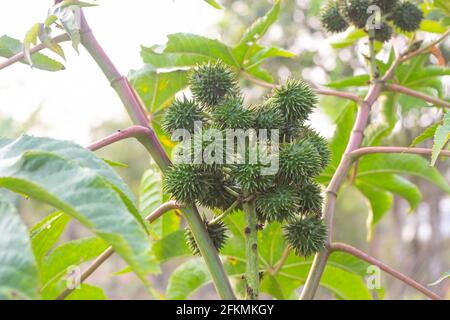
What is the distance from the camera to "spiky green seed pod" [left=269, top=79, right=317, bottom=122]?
3.86 feet

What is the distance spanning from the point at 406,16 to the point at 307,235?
89 centimetres

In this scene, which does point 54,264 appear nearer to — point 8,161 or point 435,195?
point 8,161

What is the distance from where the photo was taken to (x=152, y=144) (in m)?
1.15

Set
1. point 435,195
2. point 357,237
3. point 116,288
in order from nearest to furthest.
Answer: point 435,195 < point 357,237 < point 116,288

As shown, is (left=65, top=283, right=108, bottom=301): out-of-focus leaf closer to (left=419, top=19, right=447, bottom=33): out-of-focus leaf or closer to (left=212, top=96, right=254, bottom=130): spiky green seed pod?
(left=212, top=96, right=254, bottom=130): spiky green seed pod

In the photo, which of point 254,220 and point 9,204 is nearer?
point 9,204

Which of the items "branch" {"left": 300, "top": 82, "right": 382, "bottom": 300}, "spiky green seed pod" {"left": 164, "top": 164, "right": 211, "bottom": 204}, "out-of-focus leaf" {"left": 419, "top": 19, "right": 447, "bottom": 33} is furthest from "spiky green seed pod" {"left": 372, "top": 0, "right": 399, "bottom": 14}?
"spiky green seed pod" {"left": 164, "top": 164, "right": 211, "bottom": 204}

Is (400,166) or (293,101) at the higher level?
(293,101)

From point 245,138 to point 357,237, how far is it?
16.6m

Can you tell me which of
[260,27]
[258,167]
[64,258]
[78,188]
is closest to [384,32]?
[260,27]

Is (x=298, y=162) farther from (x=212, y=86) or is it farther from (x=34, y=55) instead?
(x=34, y=55)

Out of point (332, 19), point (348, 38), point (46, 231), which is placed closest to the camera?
point (46, 231)

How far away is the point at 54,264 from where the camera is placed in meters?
1.45

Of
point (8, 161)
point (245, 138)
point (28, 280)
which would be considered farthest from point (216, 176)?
point (28, 280)
